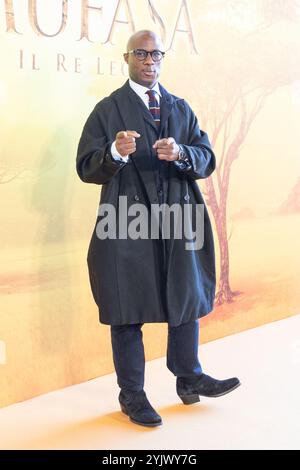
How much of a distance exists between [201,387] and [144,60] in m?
1.20

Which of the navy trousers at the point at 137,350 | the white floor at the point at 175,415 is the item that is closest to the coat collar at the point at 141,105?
the navy trousers at the point at 137,350

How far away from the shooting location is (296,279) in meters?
4.12

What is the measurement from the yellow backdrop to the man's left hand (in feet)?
Answer: 2.17

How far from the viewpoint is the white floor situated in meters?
2.38

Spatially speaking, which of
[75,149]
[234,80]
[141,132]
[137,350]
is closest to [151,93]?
[141,132]

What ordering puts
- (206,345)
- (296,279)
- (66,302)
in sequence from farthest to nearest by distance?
1. (296,279)
2. (206,345)
3. (66,302)

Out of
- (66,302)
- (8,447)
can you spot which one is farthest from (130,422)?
(66,302)

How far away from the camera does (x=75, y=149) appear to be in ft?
9.51

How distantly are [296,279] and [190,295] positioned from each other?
1772 mm

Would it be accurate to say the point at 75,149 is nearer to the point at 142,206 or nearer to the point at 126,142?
the point at 142,206

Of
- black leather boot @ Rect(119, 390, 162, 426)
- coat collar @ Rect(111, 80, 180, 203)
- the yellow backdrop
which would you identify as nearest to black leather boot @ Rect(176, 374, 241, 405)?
black leather boot @ Rect(119, 390, 162, 426)

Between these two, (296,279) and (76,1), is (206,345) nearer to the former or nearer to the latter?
(296,279)

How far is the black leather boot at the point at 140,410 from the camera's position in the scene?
97.6 inches

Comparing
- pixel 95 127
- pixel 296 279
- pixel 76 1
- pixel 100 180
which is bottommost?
pixel 296 279
